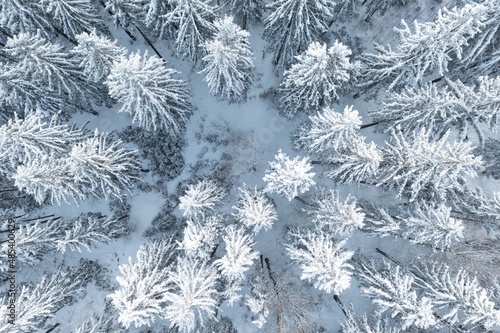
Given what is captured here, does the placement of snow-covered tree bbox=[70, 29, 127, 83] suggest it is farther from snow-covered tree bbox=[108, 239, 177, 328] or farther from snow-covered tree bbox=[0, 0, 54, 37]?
snow-covered tree bbox=[108, 239, 177, 328]

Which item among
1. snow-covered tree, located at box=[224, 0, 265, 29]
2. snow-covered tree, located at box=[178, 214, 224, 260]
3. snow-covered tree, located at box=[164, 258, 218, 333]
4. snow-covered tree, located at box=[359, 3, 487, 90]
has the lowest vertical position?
snow-covered tree, located at box=[164, 258, 218, 333]

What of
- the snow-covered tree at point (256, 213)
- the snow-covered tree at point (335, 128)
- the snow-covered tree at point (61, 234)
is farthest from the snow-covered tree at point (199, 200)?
the snow-covered tree at point (335, 128)

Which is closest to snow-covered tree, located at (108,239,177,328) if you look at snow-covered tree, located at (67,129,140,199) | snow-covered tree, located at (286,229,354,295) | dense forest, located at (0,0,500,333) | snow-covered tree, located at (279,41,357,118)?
dense forest, located at (0,0,500,333)

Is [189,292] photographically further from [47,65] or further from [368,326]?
[47,65]

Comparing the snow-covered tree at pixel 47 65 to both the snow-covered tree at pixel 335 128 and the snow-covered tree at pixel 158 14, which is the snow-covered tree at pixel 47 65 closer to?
the snow-covered tree at pixel 158 14

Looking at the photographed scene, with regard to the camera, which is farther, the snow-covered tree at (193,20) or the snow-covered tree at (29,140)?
the snow-covered tree at (193,20)

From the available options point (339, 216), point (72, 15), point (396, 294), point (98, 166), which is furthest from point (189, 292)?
point (72, 15)

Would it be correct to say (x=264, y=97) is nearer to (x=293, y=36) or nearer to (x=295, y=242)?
(x=293, y=36)
